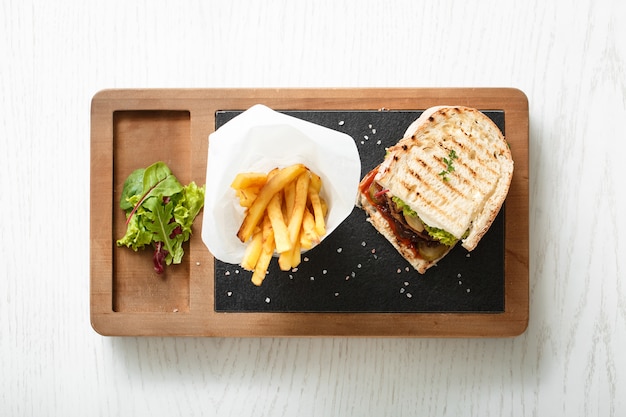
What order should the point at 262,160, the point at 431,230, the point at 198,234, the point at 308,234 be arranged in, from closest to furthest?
the point at 308,234 < the point at 262,160 < the point at 431,230 < the point at 198,234

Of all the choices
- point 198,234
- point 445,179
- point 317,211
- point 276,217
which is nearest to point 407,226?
point 445,179

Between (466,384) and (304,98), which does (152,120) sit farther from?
(466,384)

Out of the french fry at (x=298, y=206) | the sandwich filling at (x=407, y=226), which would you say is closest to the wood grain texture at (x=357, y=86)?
the sandwich filling at (x=407, y=226)

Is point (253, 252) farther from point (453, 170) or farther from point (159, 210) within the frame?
point (453, 170)

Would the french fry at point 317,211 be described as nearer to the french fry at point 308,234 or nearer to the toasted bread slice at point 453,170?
the french fry at point 308,234

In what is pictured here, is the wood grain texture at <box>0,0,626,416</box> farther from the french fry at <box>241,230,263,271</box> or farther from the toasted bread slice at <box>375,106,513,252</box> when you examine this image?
the french fry at <box>241,230,263,271</box>

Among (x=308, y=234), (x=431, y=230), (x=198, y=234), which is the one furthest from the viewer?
(x=198, y=234)

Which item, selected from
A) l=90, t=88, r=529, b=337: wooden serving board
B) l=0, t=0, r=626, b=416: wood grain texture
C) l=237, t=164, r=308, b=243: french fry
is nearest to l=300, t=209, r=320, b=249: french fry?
l=237, t=164, r=308, b=243: french fry

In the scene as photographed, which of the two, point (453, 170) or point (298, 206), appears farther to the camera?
point (453, 170)
